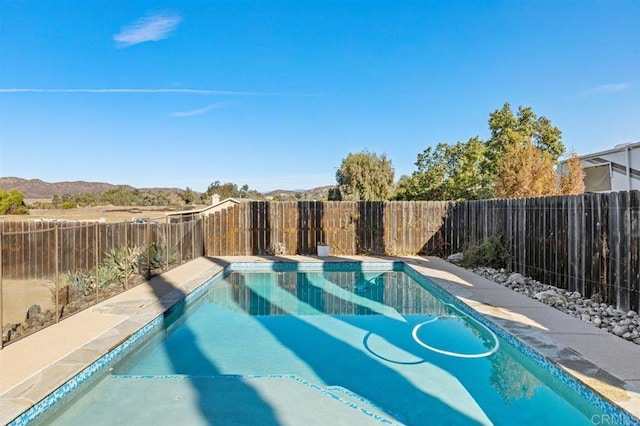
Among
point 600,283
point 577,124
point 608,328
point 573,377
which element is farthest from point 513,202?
point 577,124

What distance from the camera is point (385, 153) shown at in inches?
1072

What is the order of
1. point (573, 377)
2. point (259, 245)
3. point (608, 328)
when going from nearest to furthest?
point (573, 377)
point (608, 328)
point (259, 245)

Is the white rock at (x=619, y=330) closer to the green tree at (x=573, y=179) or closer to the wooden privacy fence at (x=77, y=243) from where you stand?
the wooden privacy fence at (x=77, y=243)

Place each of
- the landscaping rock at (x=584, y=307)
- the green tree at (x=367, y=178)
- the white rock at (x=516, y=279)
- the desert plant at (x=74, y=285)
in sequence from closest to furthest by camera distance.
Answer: the landscaping rock at (x=584, y=307) < the desert plant at (x=74, y=285) < the white rock at (x=516, y=279) < the green tree at (x=367, y=178)

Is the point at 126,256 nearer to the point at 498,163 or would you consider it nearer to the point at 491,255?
the point at 491,255

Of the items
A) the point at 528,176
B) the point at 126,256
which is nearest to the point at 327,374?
the point at 126,256

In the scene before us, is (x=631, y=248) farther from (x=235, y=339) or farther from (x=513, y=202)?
(x=235, y=339)

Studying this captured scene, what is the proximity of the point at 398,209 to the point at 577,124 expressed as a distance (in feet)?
34.0

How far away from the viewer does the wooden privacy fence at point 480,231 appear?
5.23m

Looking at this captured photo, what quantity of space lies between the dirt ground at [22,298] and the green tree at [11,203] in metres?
15.1

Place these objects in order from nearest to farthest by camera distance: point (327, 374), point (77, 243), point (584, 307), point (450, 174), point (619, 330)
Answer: point (327, 374) → point (619, 330) → point (584, 307) → point (77, 243) → point (450, 174)

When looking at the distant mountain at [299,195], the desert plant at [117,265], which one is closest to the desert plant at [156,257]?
the desert plant at [117,265]

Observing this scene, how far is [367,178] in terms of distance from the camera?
26453mm

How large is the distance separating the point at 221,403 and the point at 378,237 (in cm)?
935
